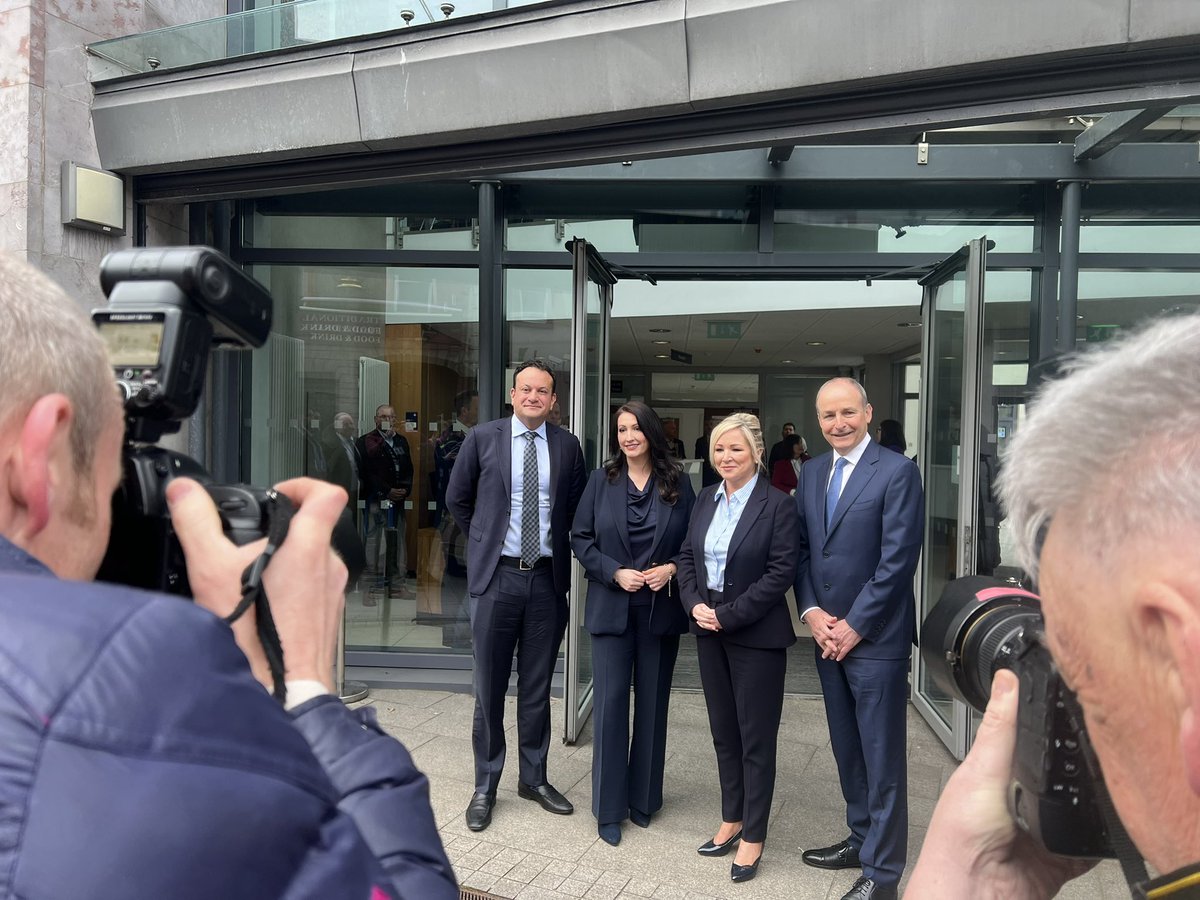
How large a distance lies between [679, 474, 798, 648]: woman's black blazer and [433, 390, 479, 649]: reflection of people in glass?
2.62m

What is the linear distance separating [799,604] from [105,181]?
4.40m

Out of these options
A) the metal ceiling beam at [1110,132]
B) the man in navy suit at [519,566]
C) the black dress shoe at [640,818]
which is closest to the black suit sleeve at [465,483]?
the man in navy suit at [519,566]

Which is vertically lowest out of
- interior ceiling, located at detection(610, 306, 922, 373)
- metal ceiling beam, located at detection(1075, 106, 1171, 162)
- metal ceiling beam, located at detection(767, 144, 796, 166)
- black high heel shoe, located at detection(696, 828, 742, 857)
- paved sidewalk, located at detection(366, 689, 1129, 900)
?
paved sidewalk, located at detection(366, 689, 1129, 900)

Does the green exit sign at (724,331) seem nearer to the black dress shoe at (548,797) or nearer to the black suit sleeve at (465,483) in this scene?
the black suit sleeve at (465,483)

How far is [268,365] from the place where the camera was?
5.80 m

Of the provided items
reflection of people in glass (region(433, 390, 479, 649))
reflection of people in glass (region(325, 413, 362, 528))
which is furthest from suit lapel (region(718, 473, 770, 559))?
reflection of people in glass (region(325, 413, 362, 528))

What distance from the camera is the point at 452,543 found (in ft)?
Result: 18.8

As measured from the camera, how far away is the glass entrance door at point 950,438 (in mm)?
3969

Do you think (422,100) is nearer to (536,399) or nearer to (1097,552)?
(536,399)

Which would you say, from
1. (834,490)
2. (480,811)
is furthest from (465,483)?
(834,490)

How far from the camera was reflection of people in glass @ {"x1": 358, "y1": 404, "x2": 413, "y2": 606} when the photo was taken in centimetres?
572

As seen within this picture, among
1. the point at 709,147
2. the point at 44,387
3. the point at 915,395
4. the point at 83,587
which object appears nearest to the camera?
the point at 83,587

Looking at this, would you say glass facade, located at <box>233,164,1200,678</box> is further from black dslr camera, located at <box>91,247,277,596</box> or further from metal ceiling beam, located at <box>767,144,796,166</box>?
black dslr camera, located at <box>91,247,277,596</box>

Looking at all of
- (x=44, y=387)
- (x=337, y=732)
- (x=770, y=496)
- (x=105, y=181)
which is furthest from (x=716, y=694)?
(x=105, y=181)
